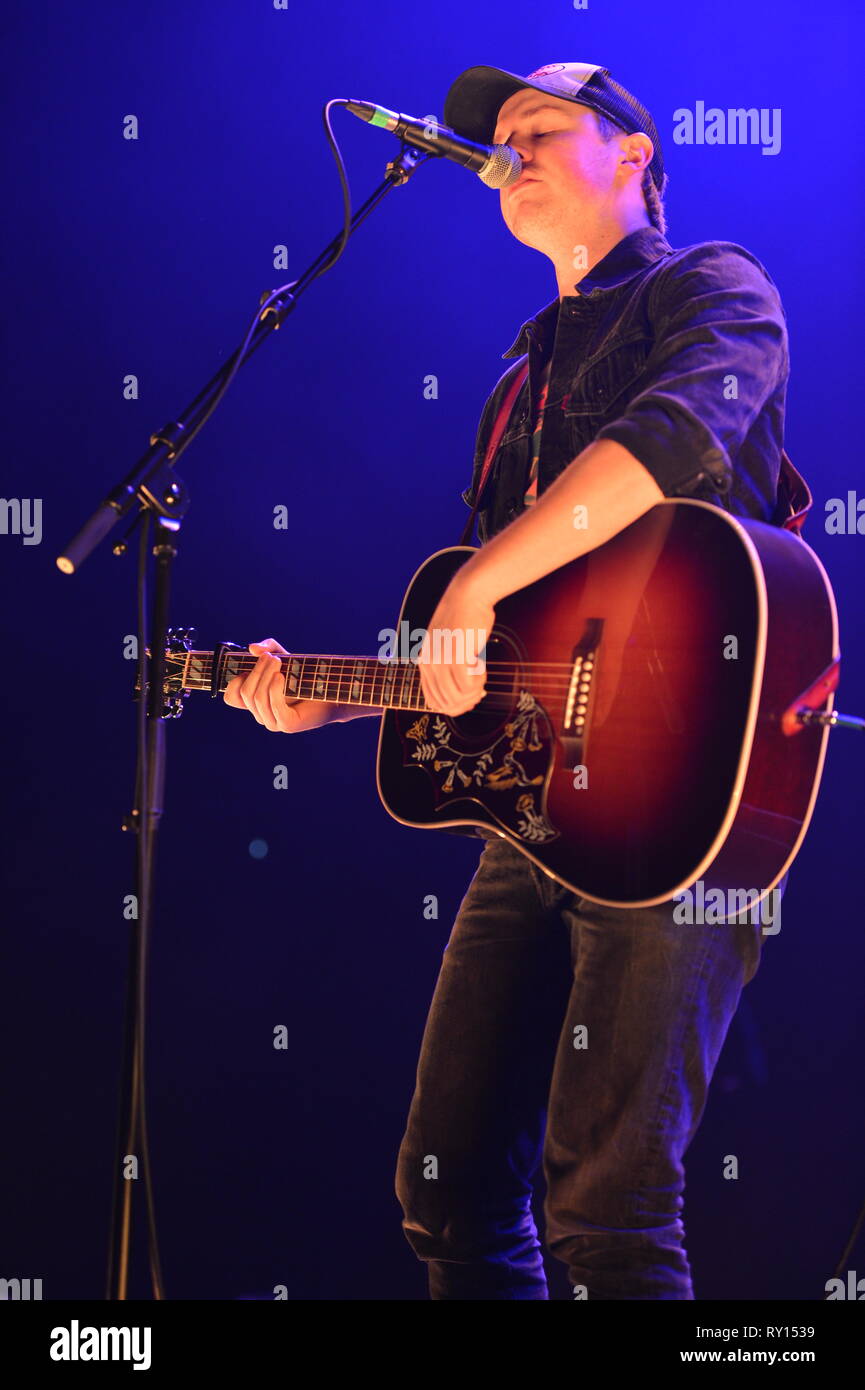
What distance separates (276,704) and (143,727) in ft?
2.45

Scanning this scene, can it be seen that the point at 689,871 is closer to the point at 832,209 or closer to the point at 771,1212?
the point at 771,1212

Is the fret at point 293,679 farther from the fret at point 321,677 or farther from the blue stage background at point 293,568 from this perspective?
the blue stage background at point 293,568

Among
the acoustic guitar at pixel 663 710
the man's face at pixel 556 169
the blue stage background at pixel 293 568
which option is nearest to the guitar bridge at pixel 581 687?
the acoustic guitar at pixel 663 710

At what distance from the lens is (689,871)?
1594 millimetres

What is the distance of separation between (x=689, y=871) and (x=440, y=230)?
2.26m

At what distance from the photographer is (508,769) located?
189 cm

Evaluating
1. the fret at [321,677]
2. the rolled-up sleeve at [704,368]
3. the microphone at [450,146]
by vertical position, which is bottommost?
the fret at [321,677]

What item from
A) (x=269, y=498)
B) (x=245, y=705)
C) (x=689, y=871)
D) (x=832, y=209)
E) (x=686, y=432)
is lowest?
(x=689, y=871)

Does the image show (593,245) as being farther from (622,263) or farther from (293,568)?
(293,568)

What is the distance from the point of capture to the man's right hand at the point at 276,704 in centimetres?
239

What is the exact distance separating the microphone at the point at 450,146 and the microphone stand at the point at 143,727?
401mm
